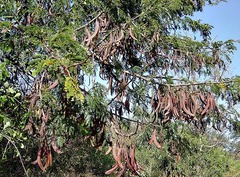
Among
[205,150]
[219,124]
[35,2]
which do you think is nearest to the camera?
[35,2]

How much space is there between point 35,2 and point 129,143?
2.14 m

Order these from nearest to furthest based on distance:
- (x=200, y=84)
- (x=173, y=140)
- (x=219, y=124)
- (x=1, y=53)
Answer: (x=200, y=84) → (x=1, y=53) → (x=219, y=124) → (x=173, y=140)

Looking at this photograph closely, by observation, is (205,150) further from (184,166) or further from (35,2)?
(35,2)

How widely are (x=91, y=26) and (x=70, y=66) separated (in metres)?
2.41

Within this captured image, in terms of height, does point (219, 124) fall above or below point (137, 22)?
below

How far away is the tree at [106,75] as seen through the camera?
8.74 feet

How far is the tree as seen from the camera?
2664 millimetres

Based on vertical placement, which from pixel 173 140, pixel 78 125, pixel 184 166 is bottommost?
pixel 184 166

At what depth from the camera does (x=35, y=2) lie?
393 centimetres

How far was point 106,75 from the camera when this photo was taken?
176 inches

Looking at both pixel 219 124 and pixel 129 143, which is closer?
pixel 129 143

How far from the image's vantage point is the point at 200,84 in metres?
3.12

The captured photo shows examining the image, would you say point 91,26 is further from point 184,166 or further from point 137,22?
point 184,166

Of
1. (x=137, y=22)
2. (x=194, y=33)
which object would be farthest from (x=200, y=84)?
(x=194, y=33)
